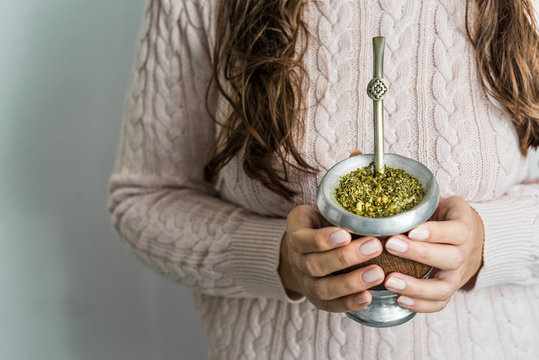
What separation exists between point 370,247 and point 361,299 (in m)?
0.07

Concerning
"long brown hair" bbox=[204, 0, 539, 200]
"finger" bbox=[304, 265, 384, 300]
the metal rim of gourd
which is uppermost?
"long brown hair" bbox=[204, 0, 539, 200]

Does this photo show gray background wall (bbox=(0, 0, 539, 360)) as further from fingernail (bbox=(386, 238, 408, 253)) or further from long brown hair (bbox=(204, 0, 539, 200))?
fingernail (bbox=(386, 238, 408, 253))

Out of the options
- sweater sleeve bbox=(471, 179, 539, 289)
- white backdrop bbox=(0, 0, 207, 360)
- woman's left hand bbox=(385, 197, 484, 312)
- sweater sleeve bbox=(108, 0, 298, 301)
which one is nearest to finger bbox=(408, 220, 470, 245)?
woman's left hand bbox=(385, 197, 484, 312)

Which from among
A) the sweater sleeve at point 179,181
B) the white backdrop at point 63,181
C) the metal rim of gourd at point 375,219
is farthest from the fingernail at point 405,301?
the white backdrop at point 63,181

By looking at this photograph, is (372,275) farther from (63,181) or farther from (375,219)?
(63,181)

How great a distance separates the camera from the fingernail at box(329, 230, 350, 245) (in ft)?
1.77

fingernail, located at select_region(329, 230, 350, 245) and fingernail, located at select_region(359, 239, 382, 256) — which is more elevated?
fingernail, located at select_region(329, 230, 350, 245)

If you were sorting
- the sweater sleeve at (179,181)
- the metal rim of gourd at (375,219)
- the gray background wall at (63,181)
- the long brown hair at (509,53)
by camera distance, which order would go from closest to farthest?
the metal rim of gourd at (375,219)
the long brown hair at (509,53)
the sweater sleeve at (179,181)
the gray background wall at (63,181)

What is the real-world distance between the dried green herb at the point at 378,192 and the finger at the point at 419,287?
8cm

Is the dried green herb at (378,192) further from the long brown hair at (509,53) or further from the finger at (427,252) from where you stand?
the long brown hair at (509,53)

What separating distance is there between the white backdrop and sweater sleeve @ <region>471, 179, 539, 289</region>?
2.50 feet

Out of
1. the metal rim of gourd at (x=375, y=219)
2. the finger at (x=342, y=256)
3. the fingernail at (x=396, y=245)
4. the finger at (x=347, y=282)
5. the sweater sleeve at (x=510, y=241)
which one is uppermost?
→ the metal rim of gourd at (x=375, y=219)

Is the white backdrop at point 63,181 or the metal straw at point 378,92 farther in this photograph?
the white backdrop at point 63,181

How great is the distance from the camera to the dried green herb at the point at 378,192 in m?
0.53
